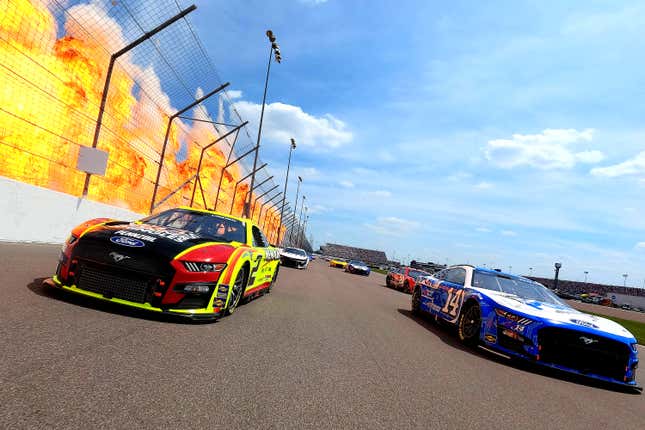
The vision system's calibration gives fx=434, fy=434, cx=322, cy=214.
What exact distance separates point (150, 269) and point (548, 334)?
470 centimetres

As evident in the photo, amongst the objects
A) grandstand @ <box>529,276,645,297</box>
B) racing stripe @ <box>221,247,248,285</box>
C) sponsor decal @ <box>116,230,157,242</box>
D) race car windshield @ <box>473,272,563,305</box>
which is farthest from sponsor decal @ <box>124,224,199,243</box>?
grandstand @ <box>529,276,645,297</box>

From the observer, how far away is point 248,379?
3.21 meters

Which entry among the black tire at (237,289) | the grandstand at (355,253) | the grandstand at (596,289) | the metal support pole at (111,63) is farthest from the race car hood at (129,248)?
the grandstand at (355,253)

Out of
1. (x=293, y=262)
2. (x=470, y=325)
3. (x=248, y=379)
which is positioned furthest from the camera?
(x=293, y=262)

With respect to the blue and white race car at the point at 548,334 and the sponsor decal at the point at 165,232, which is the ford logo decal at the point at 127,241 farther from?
the blue and white race car at the point at 548,334

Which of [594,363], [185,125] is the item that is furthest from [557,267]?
[594,363]

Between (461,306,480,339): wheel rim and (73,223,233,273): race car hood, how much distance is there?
163 inches

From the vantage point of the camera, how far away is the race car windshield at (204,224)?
590 cm

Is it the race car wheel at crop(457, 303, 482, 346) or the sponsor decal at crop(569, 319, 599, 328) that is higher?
the sponsor decal at crop(569, 319, 599, 328)

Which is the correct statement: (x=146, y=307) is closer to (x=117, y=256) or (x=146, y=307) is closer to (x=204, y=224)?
(x=117, y=256)

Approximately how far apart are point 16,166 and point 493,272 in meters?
9.99

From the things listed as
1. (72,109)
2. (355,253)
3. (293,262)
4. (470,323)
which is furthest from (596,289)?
(72,109)

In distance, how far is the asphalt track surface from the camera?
2393 mm

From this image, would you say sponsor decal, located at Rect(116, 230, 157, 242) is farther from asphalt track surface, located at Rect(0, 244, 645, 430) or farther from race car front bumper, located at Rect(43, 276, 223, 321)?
→ asphalt track surface, located at Rect(0, 244, 645, 430)
